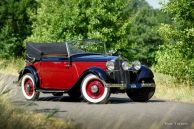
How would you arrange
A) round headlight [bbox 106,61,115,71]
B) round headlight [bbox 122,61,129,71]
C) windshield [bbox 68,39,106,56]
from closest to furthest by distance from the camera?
round headlight [bbox 106,61,115,71]
round headlight [bbox 122,61,129,71]
windshield [bbox 68,39,106,56]

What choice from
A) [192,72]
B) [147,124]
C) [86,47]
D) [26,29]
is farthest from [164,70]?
[26,29]

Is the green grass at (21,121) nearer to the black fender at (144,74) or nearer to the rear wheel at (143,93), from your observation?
the black fender at (144,74)

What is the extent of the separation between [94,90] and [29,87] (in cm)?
224

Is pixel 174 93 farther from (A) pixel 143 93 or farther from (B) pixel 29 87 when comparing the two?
(B) pixel 29 87

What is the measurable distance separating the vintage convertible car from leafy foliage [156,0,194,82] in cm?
566

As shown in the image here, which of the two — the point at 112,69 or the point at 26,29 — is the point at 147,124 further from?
the point at 26,29

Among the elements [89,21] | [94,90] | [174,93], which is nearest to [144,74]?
[94,90]

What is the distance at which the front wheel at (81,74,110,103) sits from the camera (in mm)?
13345

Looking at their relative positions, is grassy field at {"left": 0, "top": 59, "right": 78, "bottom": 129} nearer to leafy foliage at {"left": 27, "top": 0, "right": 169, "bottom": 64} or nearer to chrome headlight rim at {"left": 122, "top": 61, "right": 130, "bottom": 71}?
chrome headlight rim at {"left": 122, "top": 61, "right": 130, "bottom": 71}

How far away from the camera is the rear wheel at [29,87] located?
14906 millimetres

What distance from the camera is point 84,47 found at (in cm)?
1515

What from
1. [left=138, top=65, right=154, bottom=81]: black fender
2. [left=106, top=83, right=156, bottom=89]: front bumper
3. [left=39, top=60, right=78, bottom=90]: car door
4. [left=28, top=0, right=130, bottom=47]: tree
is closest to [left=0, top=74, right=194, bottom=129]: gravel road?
[left=106, top=83, right=156, bottom=89]: front bumper

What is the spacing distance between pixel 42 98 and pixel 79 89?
1752 mm

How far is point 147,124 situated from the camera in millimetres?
9289
